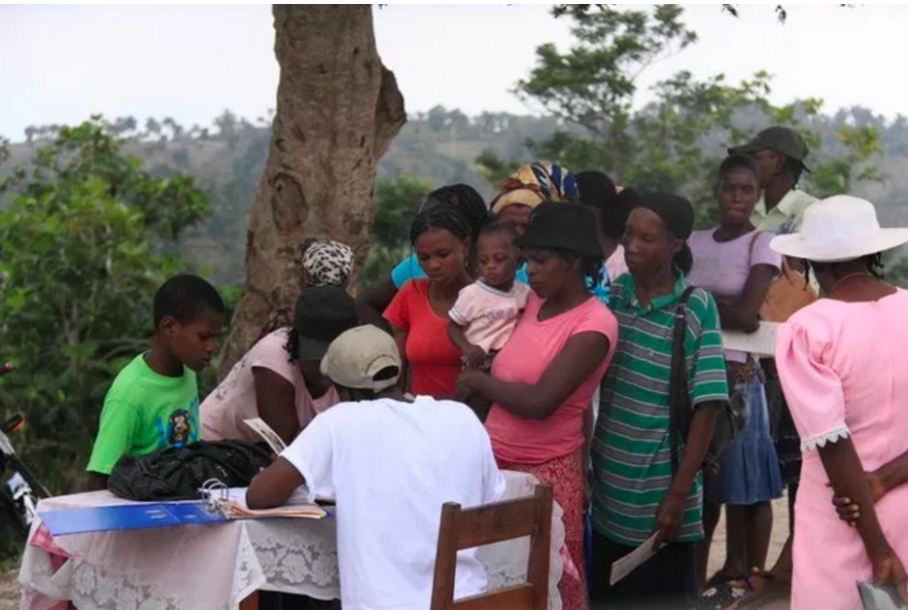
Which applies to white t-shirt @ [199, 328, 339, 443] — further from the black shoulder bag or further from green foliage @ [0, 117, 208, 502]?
green foliage @ [0, 117, 208, 502]

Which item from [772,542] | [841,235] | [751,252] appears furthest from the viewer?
[772,542]

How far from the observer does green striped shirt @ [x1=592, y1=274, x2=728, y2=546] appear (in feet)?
18.0

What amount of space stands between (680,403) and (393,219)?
8.90m

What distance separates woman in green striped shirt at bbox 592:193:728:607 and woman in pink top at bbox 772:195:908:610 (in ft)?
3.05

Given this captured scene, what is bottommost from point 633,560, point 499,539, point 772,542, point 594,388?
point 772,542

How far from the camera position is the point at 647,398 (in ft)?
18.1

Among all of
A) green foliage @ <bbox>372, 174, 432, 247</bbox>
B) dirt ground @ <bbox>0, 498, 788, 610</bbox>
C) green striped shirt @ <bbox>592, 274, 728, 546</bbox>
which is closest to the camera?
green striped shirt @ <bbox>592, 274, 728, 546</bbox>

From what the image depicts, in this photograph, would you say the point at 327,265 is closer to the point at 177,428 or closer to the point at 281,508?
the point at 177,428

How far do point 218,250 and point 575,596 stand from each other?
364 inches

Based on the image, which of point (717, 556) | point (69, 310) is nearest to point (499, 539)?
point (717, 556)

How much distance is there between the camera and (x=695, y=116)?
16.2 metres

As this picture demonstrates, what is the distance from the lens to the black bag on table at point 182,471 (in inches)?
186

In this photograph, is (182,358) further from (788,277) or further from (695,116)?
(695,116)

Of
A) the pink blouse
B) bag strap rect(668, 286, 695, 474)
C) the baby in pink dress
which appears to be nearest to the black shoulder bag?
A: bag strap rect(668, 286, 695, 474)
